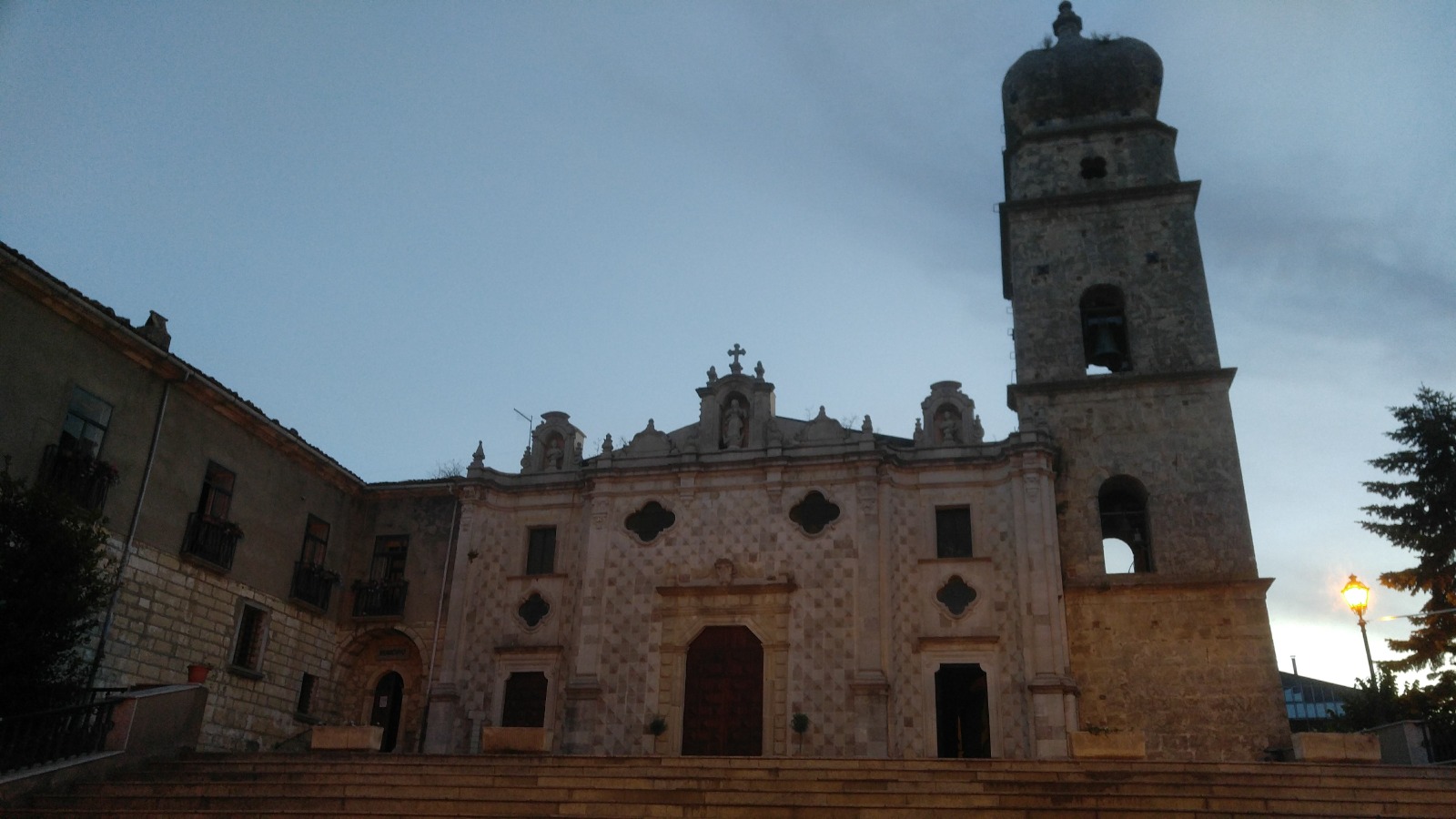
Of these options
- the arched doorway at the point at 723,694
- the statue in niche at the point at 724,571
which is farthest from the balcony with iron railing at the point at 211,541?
the statue in niche at the point at 724,571

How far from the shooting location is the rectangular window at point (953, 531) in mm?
24781

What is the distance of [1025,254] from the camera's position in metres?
28.9

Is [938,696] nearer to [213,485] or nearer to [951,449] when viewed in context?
[951,449]

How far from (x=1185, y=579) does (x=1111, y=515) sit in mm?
2802

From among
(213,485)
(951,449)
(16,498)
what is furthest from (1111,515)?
(16,498)

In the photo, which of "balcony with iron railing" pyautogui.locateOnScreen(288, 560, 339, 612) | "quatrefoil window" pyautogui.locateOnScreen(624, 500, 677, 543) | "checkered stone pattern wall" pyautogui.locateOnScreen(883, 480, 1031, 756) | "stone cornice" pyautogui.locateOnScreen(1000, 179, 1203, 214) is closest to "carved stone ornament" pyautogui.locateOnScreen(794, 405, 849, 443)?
"checkered stone pattern wall" pyautogui.locateOnScreen(883, 480, 1031, 756)

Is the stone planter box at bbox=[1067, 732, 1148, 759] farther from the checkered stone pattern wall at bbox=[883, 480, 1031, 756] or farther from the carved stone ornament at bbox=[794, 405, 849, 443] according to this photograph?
the carved stone ornament at bbox=[794, 405, 849, 443]

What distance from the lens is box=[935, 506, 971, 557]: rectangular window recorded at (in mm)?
24781

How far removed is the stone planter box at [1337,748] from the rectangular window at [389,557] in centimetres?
2071

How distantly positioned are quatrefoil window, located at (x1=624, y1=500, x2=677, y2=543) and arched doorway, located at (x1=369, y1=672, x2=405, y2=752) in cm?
705

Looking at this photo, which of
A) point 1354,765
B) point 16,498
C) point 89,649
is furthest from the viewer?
point 89,649

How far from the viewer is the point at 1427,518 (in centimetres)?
2681

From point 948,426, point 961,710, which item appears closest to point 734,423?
point 948,426

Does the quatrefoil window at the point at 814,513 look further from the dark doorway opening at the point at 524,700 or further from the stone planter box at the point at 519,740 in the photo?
the stone planter box at the point at 519,740
